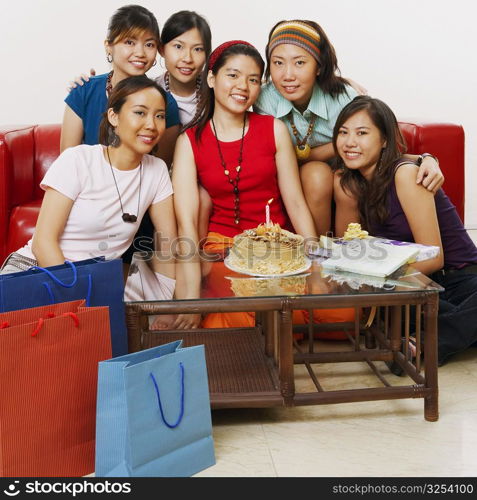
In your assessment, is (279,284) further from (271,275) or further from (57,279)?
(57,279)

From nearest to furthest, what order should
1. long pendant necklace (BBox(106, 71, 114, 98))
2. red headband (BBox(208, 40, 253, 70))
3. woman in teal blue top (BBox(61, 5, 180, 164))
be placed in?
1. red headband (BBox(208, 40, 253, 70))
2. woman in teal blue top (BBox(61, 5, 180, 164))
3. long pendant necklace (BBox(106, 71, 114, 98))

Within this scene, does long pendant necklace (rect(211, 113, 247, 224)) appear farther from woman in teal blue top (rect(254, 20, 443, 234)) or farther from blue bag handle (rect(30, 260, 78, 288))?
blue bag handle (rect(30, 260, 78, 288))

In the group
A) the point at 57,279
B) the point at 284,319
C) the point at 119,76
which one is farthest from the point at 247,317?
the point at 119,76

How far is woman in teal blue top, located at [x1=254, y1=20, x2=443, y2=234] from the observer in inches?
95.5

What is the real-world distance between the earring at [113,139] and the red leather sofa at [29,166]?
586mm

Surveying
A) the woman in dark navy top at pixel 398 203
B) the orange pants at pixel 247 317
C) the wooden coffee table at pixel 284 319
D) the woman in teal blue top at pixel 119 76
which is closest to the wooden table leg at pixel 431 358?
the wooden coffee table at pixel 284 319

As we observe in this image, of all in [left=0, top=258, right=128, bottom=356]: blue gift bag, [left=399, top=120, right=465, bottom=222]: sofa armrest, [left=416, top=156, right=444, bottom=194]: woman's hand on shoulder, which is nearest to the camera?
[left=0, top=258, right=128, bottom=356]: blue gift bag

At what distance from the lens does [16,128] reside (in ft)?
9.26

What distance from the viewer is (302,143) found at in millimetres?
2539

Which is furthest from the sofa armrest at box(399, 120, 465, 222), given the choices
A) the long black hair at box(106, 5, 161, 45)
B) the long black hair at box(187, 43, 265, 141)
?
the long black hair at box(106, 5, 161, 45)

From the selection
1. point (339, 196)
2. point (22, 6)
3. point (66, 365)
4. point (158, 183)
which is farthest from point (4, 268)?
point (22, 6)

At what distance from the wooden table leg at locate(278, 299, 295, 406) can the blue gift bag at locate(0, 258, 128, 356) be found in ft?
1.30

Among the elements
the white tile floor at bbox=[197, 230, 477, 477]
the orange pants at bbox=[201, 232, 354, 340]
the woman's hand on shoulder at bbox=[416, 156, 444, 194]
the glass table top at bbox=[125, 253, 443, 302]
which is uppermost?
the woman's hand on shoulder at bbox=[416, 156, 444, 194]

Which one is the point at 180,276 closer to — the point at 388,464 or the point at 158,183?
the point at 158,183
